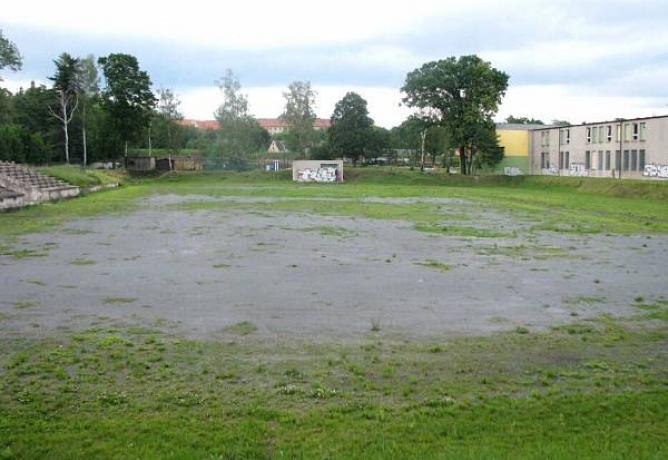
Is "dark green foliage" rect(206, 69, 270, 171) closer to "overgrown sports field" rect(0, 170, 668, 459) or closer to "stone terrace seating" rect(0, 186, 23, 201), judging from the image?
"stone terrace seating" rect(0, 186, 23, 201)

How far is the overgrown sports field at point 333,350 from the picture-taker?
19.9ft

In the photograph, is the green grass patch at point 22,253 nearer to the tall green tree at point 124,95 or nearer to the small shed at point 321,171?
the small shed at point 321,171

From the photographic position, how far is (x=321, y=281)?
14.9 meters

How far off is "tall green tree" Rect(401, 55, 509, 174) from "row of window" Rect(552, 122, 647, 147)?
27.9 ft

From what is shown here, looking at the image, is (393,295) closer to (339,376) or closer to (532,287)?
(532,287)

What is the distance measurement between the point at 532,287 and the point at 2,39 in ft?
195

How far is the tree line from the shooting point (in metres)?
75.8

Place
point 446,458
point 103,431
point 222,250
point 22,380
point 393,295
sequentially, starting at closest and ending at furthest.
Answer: point 446,458 < point 103,431 < point 22,380 < point 393,295 < point 222,250

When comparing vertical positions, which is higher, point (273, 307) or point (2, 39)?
point (2, 39)

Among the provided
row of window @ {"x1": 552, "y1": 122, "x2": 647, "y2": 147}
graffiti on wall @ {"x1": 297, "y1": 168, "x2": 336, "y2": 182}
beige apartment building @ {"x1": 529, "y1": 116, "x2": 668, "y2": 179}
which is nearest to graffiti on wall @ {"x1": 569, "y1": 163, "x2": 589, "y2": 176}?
beige apartment building @ {"x1": 529, "y1": 116, "x2": 668, "y2": 179}

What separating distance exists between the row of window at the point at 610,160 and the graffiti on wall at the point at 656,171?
Answer: 1212 mm

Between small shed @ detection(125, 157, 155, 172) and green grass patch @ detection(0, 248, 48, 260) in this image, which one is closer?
green grass patch @ detection(0, 248, 48, 260)

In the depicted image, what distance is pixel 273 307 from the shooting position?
39.7 ft

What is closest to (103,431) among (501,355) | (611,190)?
(501,355)
